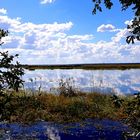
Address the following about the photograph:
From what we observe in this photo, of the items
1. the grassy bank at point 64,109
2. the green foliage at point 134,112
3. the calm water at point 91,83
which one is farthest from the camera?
the calm water at point 91,83

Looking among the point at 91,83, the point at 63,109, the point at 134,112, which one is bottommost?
the point at 63,109

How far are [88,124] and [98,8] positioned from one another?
39.2 ft

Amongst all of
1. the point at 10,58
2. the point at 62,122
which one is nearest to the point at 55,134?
the point at 62,122

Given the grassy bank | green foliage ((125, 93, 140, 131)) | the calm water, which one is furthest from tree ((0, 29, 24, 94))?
the calm water

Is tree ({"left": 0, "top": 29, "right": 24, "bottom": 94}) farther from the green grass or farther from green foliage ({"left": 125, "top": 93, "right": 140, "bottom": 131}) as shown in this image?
the green grass

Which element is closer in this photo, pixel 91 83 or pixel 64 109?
pixel 64 109

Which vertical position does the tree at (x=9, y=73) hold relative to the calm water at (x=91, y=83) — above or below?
above

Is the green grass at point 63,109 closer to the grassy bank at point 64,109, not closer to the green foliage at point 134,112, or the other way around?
the grassy bank at point 64,109

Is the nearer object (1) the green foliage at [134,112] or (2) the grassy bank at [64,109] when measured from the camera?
(1) the green foliage at [134,112]

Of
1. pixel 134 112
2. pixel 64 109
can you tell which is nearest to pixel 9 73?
pixel 134 112

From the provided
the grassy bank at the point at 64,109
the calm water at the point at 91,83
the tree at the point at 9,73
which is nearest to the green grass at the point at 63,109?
the grassy bank at the point at 64,109

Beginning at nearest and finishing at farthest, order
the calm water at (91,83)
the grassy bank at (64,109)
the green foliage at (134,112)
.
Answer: the green foliage at (134,112)
the grassy bank at (64,109)
the calm water at (91,83)

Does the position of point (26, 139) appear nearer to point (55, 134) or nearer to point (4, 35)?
point (55, 134)

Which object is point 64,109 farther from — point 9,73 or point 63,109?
point 9,73
